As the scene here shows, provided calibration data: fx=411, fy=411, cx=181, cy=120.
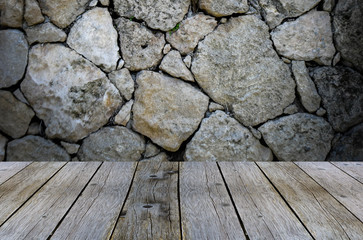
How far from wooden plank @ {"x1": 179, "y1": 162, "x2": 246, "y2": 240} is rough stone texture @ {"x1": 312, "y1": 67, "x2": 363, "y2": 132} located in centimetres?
118

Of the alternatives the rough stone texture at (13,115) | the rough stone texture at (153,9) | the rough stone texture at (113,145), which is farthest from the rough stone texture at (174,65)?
the rough stone texture at (13,115)

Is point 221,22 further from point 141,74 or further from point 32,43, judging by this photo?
point 32,43

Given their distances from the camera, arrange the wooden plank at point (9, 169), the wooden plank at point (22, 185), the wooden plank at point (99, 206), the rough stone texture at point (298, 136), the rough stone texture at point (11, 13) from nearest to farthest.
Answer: the wooden plank at point (99, 206) < the wooden plank at point (22, 185) < the wooden plank at point (9, 169) < the rough stone texture at point (11, 13) < the rough stone texture at point (298, 136)

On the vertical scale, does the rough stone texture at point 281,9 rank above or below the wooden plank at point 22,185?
above

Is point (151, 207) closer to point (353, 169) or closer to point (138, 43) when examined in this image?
point (353, 169)

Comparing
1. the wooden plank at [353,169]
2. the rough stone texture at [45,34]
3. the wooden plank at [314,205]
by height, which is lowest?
the wooden plank at [314,205]

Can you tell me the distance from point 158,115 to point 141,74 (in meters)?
0.31

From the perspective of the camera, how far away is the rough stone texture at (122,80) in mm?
2852

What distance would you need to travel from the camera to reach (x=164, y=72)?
2.88 metres

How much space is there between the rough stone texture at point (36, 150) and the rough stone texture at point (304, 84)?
1712 mm

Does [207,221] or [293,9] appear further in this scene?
[293,9]

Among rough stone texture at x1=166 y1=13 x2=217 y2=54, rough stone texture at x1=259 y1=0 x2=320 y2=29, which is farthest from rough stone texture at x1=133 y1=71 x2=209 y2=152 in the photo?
rough stone texture at x1=259 y1=0 x2=320 y2=29

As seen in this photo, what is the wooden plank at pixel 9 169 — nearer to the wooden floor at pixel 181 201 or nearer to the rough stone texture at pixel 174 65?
the wooden floor at pixel 181 201

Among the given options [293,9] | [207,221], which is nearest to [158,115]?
[293,9]
